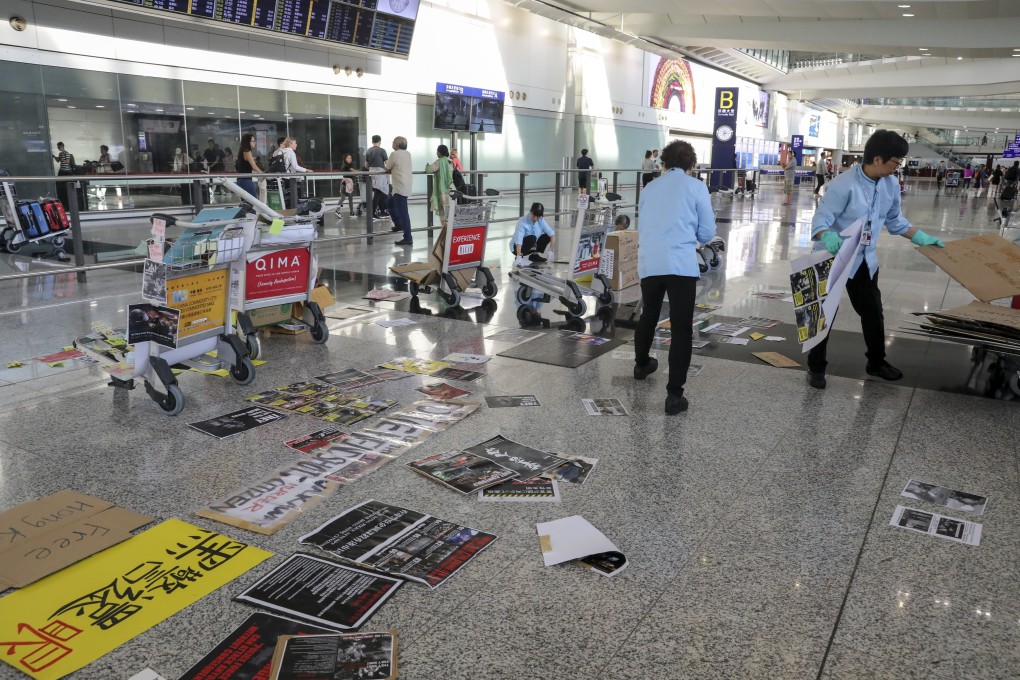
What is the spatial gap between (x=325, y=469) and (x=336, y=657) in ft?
4.42

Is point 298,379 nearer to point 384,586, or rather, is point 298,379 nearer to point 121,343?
point 121,343

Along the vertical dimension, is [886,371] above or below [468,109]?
below

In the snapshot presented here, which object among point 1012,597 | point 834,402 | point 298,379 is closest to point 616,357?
point 834,402

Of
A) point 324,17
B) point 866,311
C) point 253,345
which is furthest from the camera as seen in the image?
point 324,17

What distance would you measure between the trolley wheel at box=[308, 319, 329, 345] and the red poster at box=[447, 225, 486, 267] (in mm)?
1822

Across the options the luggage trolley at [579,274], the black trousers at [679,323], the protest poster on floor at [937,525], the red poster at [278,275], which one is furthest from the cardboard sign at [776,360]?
the red poster at [278,275]

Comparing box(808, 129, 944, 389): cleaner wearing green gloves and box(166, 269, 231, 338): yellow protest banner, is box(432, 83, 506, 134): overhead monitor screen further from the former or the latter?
box(808, 129, 944, 389): cleaner wearing green gloves

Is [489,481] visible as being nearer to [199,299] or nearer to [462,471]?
[462,471]

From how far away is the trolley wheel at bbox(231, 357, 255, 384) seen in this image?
14.9 feet

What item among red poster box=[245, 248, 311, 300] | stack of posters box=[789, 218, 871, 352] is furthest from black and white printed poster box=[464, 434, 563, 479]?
red poster box=[245, 248, 311, 300]

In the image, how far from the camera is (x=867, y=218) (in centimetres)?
455

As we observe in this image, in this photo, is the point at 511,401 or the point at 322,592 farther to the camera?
the point at 511,401

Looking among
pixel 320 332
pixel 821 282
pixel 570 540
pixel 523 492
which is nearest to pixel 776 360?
pixel 821 282

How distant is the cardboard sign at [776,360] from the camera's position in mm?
5172
